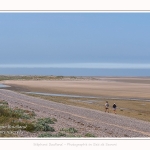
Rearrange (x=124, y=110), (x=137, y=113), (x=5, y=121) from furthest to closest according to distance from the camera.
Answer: (x=124, y=110) → (x=137, y=113) → (x=5, y=121)

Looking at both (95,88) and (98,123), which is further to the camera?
(95,88)

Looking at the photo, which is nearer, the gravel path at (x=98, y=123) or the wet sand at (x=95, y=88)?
the gravel path at (x=98, y=123)

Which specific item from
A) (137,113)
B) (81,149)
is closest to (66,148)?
(81,149)

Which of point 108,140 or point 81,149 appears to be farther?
point 108,140

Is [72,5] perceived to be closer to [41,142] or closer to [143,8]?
[143,8]

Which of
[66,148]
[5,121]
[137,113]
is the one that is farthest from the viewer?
[137,113]

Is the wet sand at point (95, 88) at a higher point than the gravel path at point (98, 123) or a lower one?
higher

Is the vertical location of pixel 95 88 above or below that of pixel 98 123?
above

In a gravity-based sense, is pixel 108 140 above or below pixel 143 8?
below

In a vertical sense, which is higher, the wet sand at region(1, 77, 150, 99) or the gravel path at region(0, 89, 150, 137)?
the wet sand at region(1, 77, 150, 99)

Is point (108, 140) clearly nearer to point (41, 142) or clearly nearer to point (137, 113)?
point (41, 142)

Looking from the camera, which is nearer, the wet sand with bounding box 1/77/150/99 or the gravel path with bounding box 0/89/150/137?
the gravel path with bounding box 0/89/150/137

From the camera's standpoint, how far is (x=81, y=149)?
37.1 feet

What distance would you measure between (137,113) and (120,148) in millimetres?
23630
